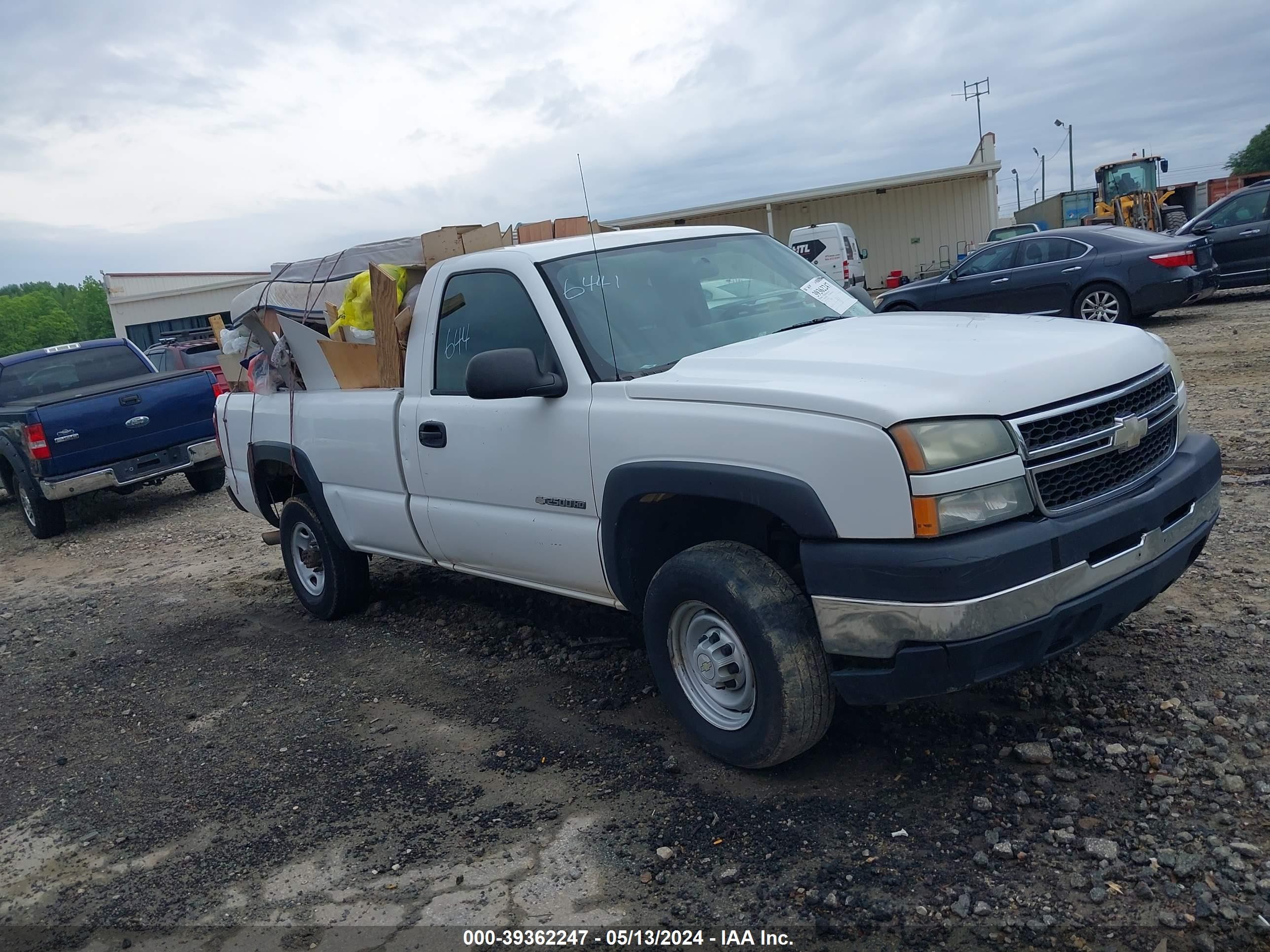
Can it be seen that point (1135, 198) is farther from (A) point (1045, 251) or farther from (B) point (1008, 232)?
(A) point (1045, 251)

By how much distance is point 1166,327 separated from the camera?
13523 millimetres

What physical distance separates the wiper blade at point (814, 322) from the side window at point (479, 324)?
0.99 meters

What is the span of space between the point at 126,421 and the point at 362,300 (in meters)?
6.47

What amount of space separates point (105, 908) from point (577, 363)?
8.15 feet

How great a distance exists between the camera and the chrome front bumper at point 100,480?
10.1m

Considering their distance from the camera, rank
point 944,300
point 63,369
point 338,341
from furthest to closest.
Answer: point 944,300 → point 63,369 → point 338,341

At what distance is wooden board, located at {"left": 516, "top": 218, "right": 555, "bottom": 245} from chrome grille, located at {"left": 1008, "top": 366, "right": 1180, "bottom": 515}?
3073mm

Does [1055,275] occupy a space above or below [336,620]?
above

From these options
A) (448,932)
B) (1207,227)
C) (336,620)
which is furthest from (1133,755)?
(1207,227)

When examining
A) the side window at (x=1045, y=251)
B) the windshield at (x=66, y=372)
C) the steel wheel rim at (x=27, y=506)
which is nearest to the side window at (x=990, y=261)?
the side window at (x=1045, y=251)

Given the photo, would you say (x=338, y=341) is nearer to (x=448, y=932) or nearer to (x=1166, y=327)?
(x=448, y=932)

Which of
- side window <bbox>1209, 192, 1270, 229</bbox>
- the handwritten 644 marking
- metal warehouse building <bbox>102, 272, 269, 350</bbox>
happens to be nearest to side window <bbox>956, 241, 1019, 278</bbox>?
side window <bbox>1209, 192, 1270, 229</bbox>

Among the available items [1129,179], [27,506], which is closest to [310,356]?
[27,506]

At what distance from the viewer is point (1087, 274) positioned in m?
13.0
